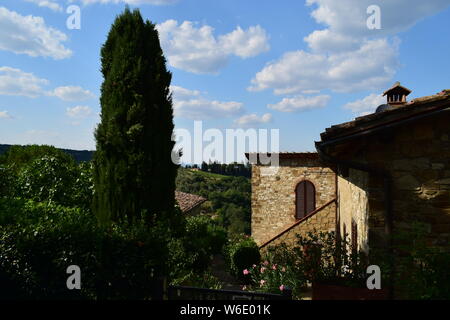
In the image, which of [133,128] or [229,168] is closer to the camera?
[133,128]

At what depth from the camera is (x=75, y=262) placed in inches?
230

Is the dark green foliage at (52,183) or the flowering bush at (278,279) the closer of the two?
the flowering bush at (278,279)

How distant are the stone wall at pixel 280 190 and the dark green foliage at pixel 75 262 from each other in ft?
37.2

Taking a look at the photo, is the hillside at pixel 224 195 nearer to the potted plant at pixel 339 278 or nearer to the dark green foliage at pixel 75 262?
the potted plant at pixel 339 278

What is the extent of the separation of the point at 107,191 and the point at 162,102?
295cm

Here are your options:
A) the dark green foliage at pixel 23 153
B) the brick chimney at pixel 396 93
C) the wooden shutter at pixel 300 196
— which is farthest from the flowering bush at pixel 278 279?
the dark green foliage at pixel 23 153

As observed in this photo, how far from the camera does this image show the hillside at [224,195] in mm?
36812

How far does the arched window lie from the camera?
53.6ft

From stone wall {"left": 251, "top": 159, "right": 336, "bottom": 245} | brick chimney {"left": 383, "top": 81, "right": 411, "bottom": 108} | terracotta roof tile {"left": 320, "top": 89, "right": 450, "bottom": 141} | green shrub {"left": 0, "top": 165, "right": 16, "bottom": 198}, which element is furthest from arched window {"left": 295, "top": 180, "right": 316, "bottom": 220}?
green shrub {"left": 0, "top": 165, "right": 16, "bottom": 198}

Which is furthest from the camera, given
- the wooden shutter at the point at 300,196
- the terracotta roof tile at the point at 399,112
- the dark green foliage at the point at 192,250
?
the wooden shutter at the point at 300,196

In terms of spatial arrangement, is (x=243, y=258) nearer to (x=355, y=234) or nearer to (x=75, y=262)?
(x=355, y=234)

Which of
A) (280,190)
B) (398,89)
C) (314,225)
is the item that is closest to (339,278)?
(314,225)

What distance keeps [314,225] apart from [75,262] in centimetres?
976
